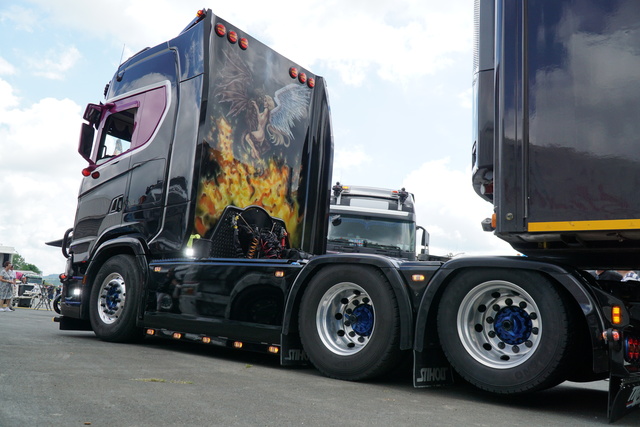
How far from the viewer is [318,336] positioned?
17.3 ft

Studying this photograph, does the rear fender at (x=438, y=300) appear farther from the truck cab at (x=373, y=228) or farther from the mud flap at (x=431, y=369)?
the truck cab at (x=373, y=228)

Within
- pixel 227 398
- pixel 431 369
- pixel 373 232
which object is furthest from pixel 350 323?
pixel 373 232

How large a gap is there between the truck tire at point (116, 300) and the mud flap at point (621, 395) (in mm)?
5096

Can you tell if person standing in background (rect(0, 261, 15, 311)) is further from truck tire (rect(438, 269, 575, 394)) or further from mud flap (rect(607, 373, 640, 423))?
mud flap (rect(607, 373, 640, 423))

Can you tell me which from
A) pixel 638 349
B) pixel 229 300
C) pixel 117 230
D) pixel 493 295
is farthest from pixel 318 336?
pixel 117 230

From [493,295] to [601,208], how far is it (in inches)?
39.9

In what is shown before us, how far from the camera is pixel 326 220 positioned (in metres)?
8.09

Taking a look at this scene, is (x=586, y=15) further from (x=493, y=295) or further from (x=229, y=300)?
(x=229, y=300)

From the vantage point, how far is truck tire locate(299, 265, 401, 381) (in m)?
4.84

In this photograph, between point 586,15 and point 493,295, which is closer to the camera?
point 586,15

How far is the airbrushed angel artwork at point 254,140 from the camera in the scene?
22.4 ft

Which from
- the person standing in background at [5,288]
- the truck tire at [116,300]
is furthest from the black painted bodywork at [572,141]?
the person standing in background at [5,288]

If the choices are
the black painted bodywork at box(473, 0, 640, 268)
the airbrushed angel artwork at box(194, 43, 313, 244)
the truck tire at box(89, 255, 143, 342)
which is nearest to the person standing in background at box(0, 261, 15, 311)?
the truck tire at box(89, 255, 143, 342)

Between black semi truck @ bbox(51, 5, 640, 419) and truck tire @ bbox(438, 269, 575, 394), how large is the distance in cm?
1
